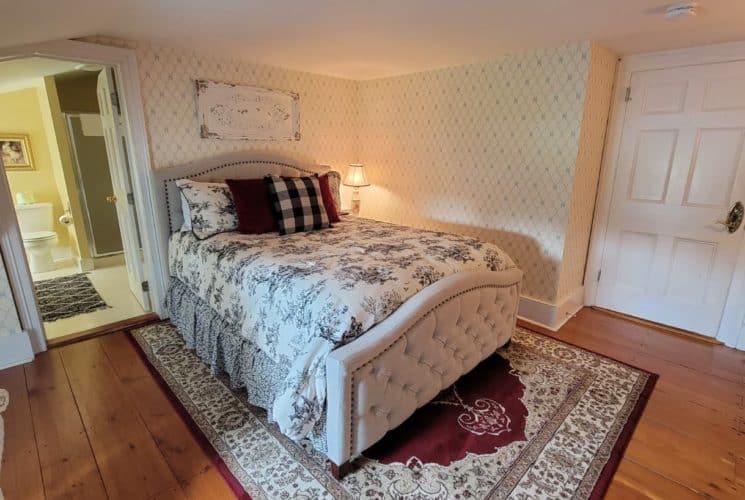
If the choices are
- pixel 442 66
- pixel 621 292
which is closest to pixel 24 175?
pixel 442 66

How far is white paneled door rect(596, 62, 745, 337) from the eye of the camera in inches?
101

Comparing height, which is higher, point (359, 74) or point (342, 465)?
point (359, 74)

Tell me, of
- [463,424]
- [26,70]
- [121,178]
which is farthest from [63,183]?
[463,424]

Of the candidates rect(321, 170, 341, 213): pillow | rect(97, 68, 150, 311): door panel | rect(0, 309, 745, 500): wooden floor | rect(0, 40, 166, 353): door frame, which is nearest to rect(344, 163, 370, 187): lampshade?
rect(321, 170, 341, 213): pillow

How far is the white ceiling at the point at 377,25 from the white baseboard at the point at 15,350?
1.71 m

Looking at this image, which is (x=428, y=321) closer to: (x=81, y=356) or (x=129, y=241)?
(x=81, y=356)

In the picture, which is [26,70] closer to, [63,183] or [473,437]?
[63,183]

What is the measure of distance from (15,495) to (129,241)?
2081 millimetres

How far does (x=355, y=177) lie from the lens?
3963 mm

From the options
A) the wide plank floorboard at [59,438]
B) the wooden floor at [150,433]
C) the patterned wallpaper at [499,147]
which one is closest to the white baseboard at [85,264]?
the wooden floor at [150,433]

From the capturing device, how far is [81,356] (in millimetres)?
2457

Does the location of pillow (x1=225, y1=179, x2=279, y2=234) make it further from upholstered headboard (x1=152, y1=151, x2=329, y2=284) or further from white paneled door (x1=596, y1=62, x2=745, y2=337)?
white paneled door (x1=596, y1=62, x2=745, y2=337)

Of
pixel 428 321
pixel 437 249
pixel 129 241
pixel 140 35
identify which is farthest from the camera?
pixel 129 241

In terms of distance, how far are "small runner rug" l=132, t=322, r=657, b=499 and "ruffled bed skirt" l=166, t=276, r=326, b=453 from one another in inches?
3.6
